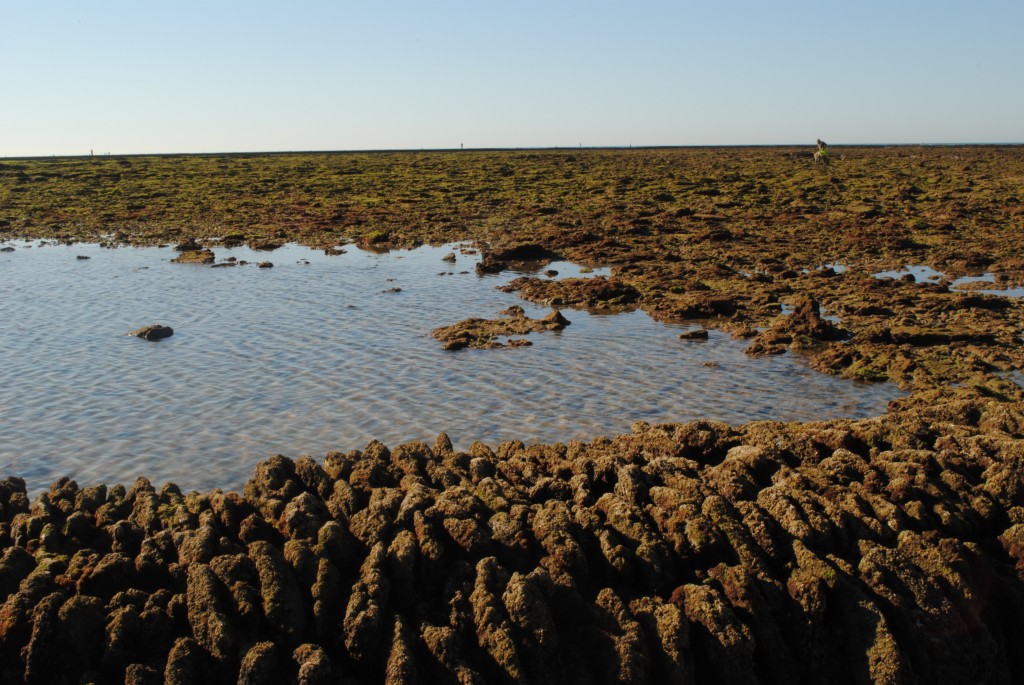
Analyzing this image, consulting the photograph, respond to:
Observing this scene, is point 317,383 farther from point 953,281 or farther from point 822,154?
point 822,154

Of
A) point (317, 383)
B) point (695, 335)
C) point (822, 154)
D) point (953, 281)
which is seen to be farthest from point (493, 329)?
point (822, 154)

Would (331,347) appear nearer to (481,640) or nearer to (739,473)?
(739,473)

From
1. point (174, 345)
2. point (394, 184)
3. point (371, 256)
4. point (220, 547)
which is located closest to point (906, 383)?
point (220, 547)

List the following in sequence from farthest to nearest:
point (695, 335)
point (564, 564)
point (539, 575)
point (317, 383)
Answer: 1. point (695, 335)
2. point (317, 383)
3. point (564, 564)
4. point (539, 575)

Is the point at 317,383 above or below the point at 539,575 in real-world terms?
below

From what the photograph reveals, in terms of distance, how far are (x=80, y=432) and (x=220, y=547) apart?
24.1 feet

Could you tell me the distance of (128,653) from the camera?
6.32 m

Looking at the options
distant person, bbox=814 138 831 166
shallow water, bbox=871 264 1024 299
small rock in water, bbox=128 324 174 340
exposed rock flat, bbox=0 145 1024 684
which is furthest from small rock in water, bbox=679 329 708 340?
distant person, bbox=814 138 831 166

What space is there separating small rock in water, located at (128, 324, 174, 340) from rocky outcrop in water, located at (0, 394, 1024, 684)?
1087 cm

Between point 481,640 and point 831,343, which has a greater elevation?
point 481,640

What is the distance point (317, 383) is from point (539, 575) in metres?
10.0

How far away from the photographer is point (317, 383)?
16.0 meters

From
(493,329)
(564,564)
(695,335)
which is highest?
(564,564)

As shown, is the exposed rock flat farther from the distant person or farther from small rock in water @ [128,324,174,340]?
the distant person
